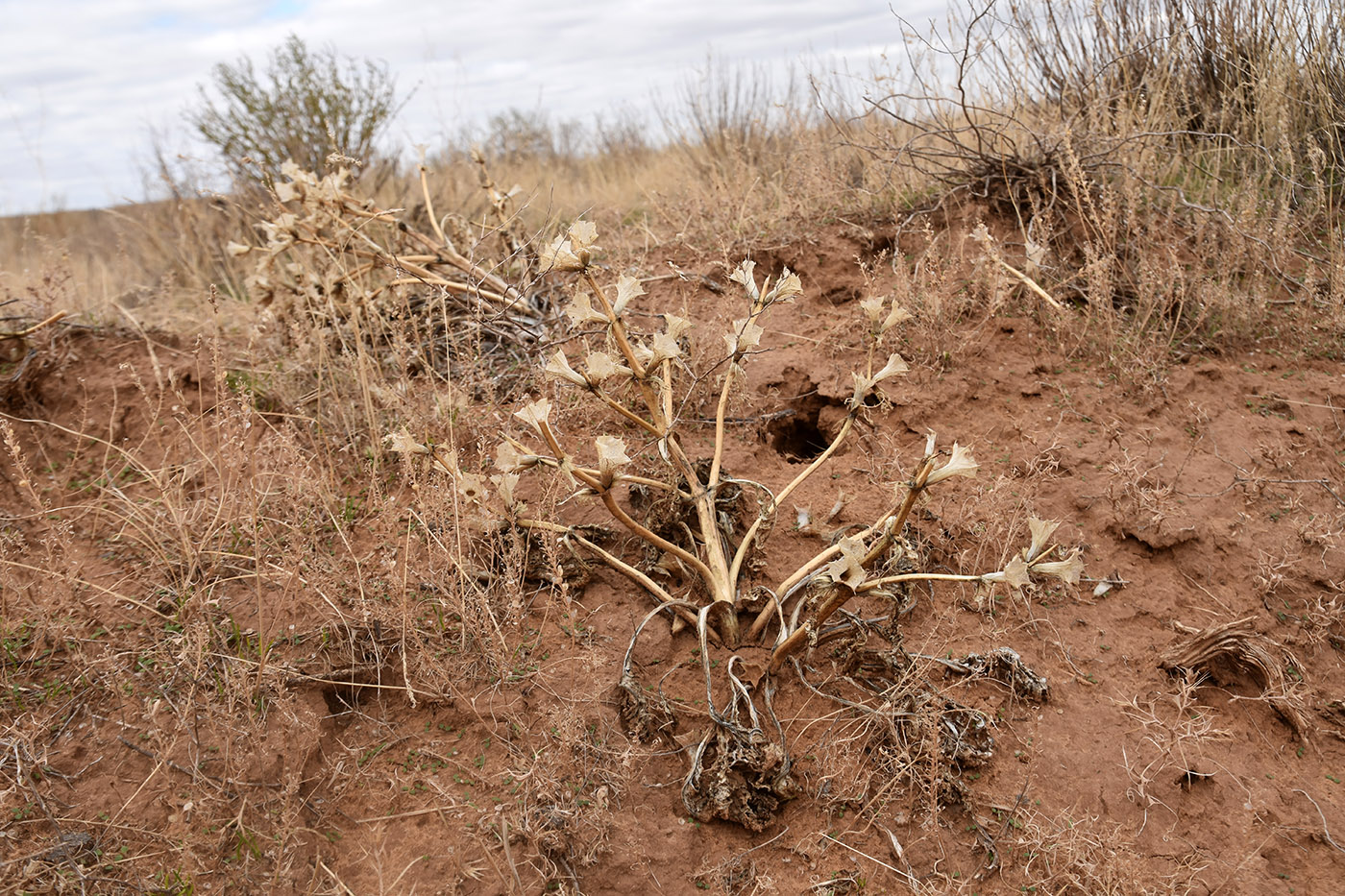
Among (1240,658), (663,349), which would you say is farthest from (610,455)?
(1240,658)

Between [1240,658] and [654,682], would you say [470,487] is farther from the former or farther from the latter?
[1240,658]

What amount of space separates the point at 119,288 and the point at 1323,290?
281 inches

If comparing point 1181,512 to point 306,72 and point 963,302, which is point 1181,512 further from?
point 306,72

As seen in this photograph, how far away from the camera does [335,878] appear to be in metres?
1.60

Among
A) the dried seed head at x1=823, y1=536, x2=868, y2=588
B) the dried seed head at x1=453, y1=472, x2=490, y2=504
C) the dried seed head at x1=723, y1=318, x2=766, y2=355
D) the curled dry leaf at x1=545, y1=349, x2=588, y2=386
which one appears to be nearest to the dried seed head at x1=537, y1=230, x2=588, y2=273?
the curled dry leaf at x1=545, y1=349, x2=588, y2=386

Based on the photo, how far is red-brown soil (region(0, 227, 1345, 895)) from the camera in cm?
167

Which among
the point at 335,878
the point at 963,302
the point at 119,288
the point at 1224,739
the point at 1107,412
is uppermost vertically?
the point at 119,288

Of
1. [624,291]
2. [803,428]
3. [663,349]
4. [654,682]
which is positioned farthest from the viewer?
[803,428]

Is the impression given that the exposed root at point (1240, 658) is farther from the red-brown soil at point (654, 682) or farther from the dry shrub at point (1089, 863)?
the dry shrub at point (1089, 863)

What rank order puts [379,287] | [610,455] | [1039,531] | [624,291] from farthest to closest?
1. [379,287]
2. [624,291]
3. [610,455]
4. [1039,531]

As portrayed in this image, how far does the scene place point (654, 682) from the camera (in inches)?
77.7

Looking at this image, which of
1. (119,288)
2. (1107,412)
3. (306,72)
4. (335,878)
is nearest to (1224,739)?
(1107,412)

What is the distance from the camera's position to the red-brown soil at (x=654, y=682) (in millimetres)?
1666

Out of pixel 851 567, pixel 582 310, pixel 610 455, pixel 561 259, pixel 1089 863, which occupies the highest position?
pixel 561 259
